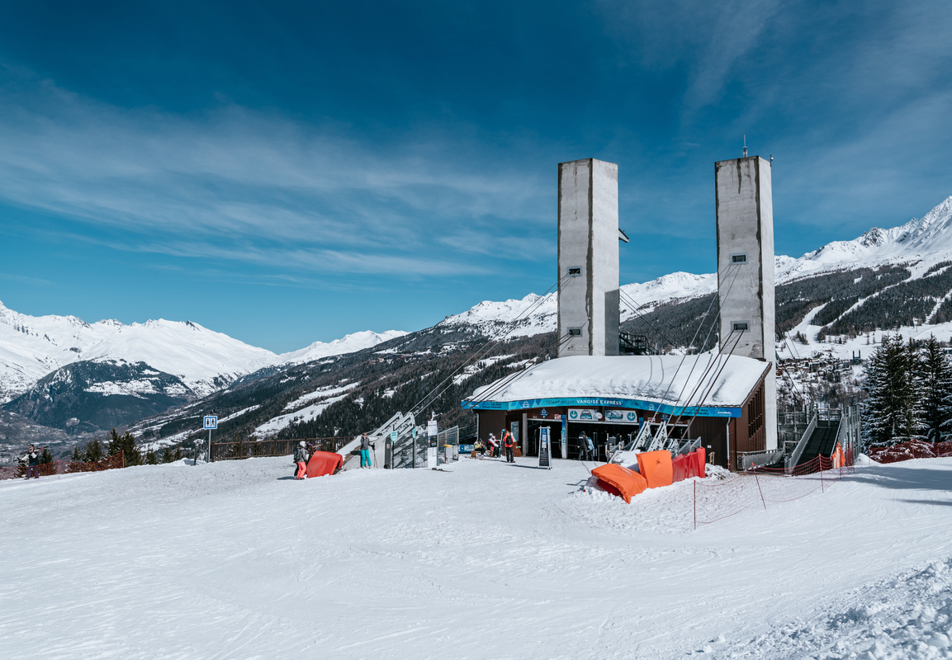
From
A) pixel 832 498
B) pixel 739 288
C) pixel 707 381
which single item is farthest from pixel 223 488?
pixel 739 288

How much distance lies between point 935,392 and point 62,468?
61.5m

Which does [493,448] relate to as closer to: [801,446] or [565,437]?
[565,437]

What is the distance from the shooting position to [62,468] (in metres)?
28.5

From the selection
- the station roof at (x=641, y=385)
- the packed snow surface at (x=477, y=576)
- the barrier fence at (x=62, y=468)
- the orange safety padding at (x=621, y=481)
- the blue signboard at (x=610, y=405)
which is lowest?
the barrier fence at (x=62, y=468)

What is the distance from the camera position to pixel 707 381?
28.8 m

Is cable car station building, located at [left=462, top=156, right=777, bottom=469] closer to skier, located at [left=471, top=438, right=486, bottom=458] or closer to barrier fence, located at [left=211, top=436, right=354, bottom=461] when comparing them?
skier, located at [left=471, top=438, right=486, bottom=458]

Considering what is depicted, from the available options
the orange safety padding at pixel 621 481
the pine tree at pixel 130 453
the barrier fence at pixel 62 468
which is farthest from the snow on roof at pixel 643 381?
the pine tree at pixel 130 453

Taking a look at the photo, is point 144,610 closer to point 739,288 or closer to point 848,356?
point 739,288

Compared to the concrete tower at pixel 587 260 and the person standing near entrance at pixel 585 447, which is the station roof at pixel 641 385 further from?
the concrete tower at pixel 587 260

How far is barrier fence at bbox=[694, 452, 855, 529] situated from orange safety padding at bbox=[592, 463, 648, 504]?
5.59 ft

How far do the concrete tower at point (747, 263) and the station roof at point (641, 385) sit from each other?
231cm

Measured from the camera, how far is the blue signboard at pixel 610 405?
87.4ft

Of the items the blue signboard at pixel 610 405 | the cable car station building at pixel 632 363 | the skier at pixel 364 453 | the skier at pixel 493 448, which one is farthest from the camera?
the skier at pixel 493 448

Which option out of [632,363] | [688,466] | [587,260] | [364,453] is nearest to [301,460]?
[364,453]
